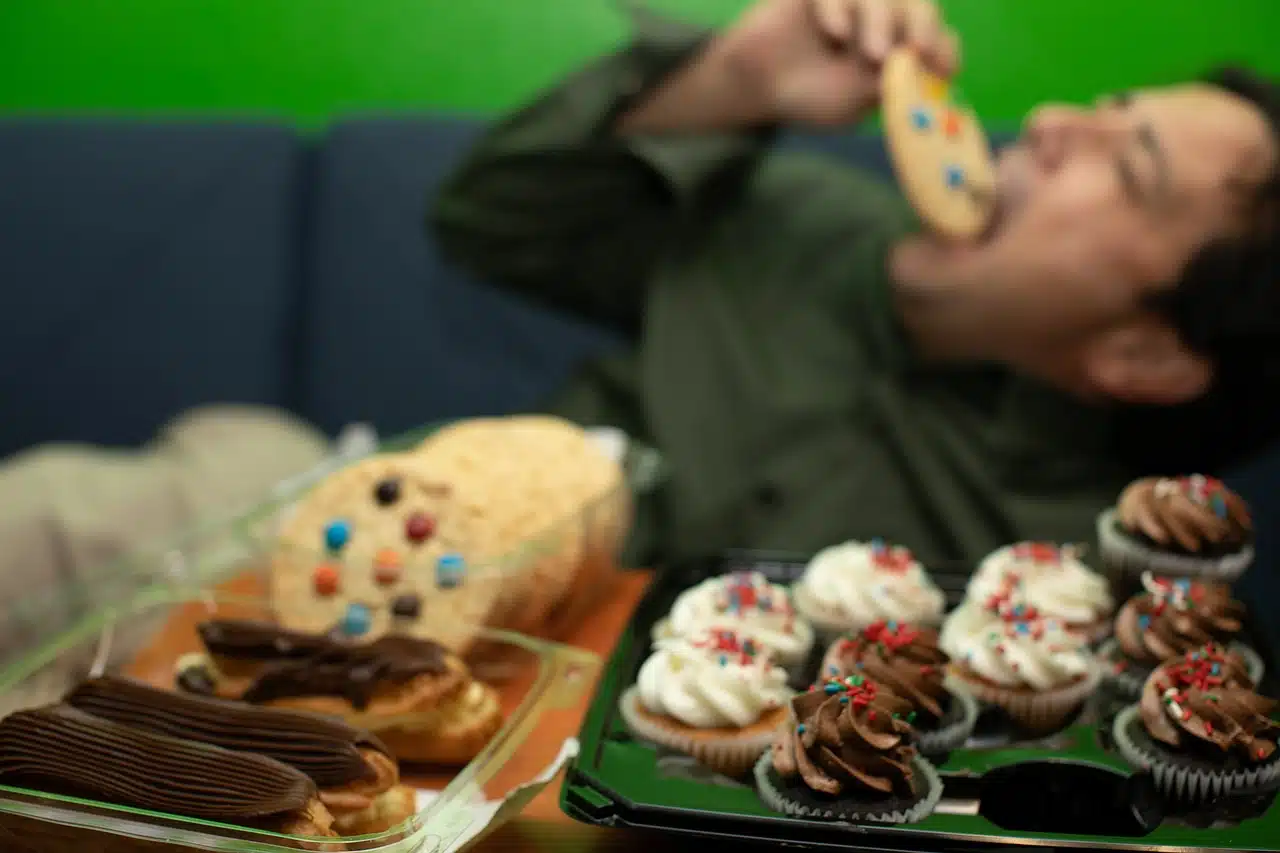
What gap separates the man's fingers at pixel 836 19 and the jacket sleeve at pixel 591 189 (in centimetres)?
21

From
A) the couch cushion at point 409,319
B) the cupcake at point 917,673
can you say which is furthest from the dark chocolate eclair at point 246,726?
the couch cushion at point 409,319

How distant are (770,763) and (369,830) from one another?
1.00ft

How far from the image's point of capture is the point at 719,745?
103 cm

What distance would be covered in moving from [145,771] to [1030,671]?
0.73 m

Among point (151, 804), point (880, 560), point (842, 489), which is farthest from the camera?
point (842, 489)

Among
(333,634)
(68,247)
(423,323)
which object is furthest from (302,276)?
(333,634)

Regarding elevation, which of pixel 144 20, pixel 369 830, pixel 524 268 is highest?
pixel 144 20

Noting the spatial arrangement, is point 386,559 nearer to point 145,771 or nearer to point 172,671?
point 172,671

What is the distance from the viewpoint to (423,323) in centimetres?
235

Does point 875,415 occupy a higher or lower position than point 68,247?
lower

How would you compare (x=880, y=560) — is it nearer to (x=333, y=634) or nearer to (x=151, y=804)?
(x=333, y=634)

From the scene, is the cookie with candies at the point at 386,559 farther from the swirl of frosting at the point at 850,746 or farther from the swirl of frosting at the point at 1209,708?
the swirl of frosting at the point at 1209,708

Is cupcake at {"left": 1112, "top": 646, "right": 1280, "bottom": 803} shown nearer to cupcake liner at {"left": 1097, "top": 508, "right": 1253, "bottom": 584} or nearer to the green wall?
cupcake liner at {"left": 1097, "top": 508, "right": 1253, "bottom": 584}

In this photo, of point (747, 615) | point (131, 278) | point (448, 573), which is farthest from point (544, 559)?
point (131, 278)
